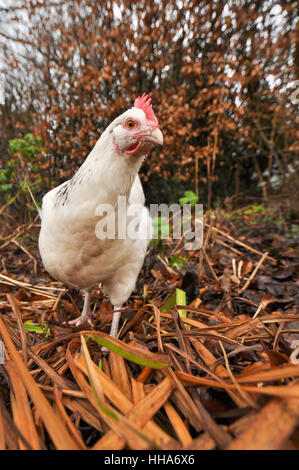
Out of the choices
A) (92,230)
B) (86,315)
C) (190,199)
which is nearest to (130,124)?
(92,230)

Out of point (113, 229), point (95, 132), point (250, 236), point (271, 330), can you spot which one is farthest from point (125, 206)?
point (95, 132)

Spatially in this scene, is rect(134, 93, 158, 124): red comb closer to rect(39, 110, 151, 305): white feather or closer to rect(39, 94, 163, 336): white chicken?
rect(39, 94, 163, 336): white chicken

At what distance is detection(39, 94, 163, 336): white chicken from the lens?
1.25 metres

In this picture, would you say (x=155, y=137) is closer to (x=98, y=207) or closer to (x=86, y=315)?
(x=98, y=207)

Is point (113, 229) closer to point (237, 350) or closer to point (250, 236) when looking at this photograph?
point (237, 350)

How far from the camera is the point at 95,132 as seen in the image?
5.06 m

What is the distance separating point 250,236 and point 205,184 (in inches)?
108

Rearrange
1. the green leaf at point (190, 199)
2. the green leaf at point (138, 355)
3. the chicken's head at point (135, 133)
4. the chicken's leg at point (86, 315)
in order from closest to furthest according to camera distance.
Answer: the green leaf at point (138, 355), the chicken's head at point (135, 133), the chicken's leg at point (86, 315), the green leaf at point (190, 199)

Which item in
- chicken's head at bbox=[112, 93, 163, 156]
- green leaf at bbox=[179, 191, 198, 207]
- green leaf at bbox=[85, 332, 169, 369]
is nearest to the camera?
green leaf at bbox=[85, 332, 169, 369]

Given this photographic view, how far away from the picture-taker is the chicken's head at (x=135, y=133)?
1.23m

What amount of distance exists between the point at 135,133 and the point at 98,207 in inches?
14.3

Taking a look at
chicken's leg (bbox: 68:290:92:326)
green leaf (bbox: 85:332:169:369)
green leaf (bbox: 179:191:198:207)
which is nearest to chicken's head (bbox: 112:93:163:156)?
green leaf (bbox: 85:332:169:369)

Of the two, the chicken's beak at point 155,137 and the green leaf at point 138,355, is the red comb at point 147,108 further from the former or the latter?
the green leaf at point 138,355

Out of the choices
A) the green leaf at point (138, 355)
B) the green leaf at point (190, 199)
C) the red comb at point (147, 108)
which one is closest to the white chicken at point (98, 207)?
the red comb at point (147, 108)
